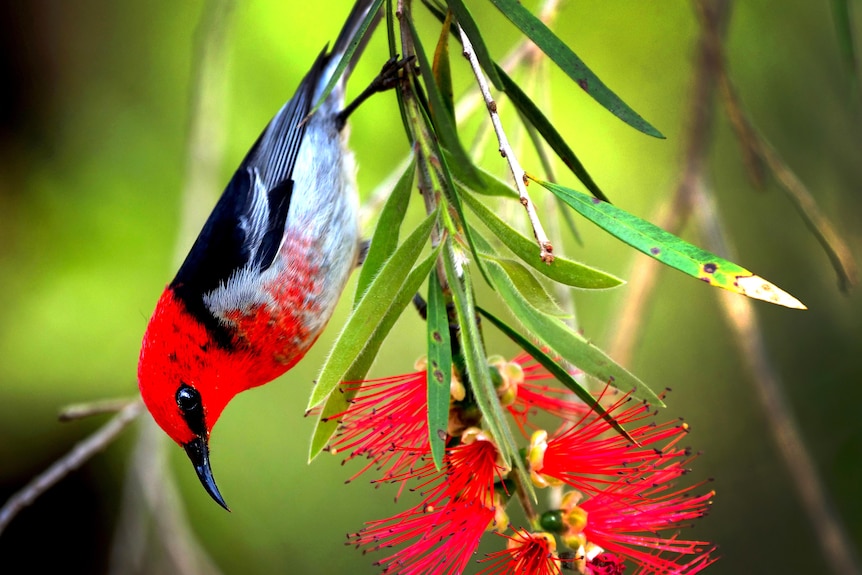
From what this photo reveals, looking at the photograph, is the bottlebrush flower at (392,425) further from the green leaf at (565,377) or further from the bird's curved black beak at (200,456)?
the bird's curved black beak at (200,456)

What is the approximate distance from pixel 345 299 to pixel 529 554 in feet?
8.28

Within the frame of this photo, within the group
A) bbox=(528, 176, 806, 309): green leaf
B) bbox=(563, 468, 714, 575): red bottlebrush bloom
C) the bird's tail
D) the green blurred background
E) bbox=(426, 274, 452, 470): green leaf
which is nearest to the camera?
bbox=(528, 176, 806, 309): green leaf

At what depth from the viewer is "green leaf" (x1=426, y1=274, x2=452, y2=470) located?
1338 millimetres

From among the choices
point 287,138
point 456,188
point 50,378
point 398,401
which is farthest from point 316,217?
point 50,378

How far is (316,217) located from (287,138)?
349 mm

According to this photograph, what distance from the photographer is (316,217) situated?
9.28 feet

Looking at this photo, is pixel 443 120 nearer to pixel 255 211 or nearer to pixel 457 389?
pixel 457 389

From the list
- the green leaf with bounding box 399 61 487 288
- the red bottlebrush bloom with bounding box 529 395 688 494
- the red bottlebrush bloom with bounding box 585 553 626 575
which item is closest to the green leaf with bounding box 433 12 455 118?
the green leaf with bounding box 399 61 487 288

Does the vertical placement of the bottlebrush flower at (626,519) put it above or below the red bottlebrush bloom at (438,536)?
below

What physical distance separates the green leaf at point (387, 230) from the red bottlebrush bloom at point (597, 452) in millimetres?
422

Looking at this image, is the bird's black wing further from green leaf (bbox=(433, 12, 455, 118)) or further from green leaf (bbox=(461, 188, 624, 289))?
green leaf (bbox=(461, 188, 624, 289))

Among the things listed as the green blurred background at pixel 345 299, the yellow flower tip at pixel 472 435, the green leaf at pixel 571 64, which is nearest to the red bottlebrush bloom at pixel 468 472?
the yellow flower tip at pixel 472 435

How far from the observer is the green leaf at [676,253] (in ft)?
4.05

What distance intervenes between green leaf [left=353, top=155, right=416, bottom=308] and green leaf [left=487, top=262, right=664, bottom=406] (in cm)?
30
